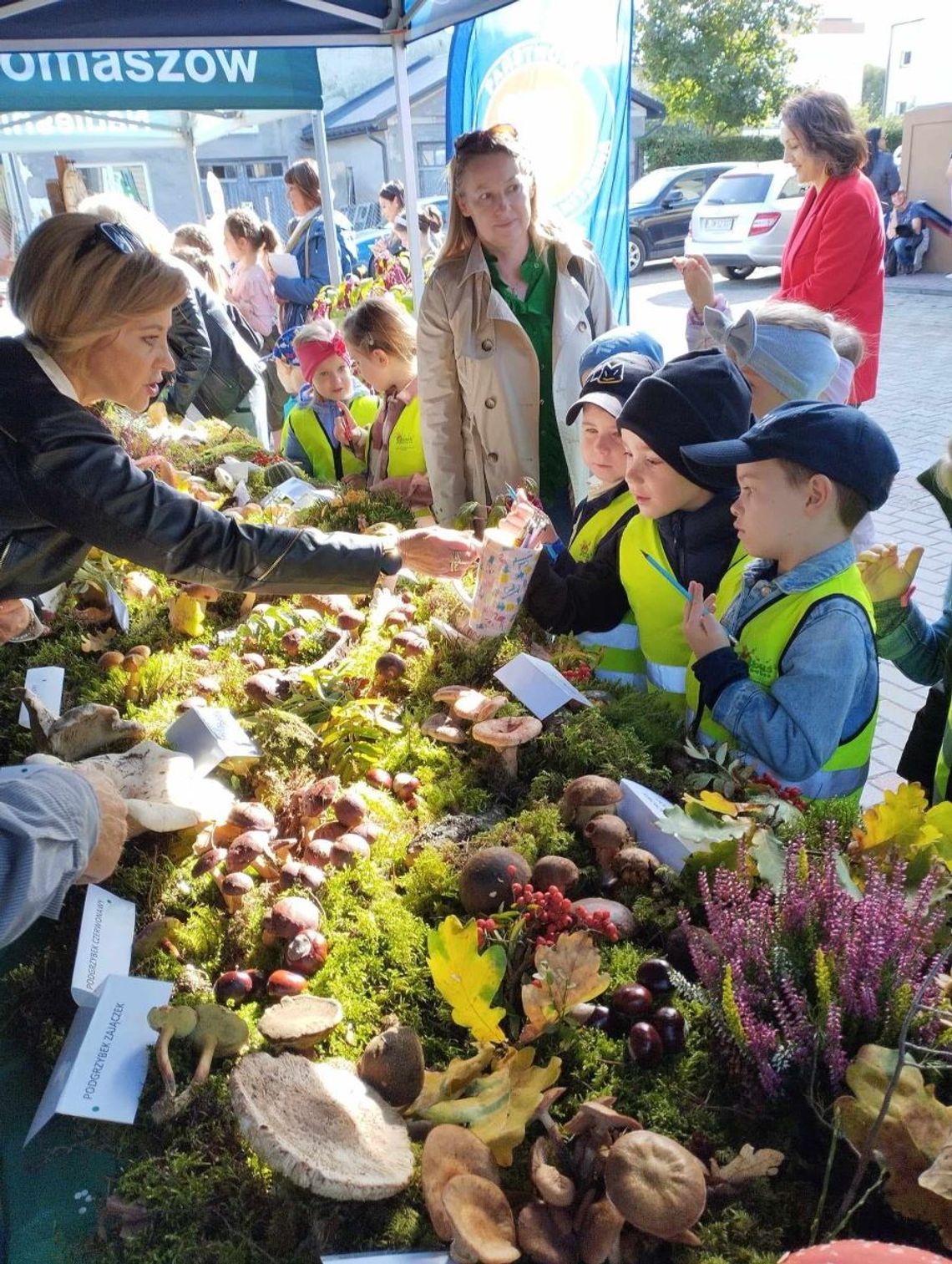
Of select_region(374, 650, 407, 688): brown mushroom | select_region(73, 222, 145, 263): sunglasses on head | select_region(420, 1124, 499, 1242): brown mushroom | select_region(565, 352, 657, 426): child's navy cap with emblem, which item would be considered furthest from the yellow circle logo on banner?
select_region(420, 1124, 499, 1242): brown mushroom

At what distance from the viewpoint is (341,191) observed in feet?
82.2

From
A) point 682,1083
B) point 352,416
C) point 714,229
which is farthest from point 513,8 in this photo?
point 714,229

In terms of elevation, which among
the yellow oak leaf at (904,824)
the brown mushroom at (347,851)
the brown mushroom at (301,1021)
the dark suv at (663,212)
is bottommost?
the dark suv at (663,212)

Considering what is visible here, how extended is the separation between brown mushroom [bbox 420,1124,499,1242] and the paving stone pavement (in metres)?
2.35

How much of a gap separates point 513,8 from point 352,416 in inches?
79.4

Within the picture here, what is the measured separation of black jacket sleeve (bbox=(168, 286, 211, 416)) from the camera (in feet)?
15.3

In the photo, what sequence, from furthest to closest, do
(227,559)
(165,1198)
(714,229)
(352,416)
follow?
(714,229)
(352,416)
(227,559)
(165,1198)

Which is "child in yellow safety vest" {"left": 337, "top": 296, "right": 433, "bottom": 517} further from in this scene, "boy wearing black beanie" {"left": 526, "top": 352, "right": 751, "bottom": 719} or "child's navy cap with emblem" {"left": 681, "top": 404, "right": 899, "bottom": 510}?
"child's navy cap with emblem" {"left": 681, "top": 404, "right": 899, "bottom": 510}

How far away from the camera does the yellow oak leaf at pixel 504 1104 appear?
1044 mm

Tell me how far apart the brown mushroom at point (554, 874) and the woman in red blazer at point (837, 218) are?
3.28 meters

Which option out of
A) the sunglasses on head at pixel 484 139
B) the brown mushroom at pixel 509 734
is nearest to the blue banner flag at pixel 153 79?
the sunglasses on head at pixel 484 139

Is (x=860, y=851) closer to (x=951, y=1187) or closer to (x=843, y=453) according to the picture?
(x=951, y=1187)

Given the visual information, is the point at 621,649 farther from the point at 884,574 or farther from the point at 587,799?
the point at 587,799

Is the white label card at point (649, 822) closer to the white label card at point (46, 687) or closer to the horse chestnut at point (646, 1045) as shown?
the horse chestnut at point (646, 1045)
